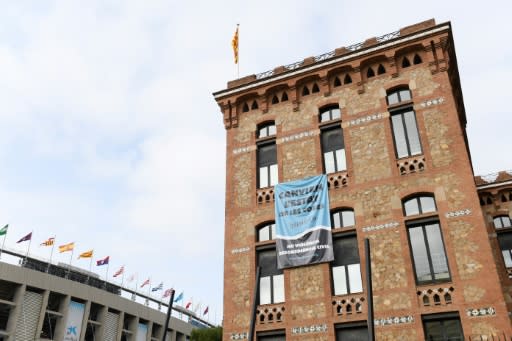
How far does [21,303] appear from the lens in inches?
1909

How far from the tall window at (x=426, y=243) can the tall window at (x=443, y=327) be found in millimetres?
1444

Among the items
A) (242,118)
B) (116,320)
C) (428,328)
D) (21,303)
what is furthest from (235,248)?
(116,320)

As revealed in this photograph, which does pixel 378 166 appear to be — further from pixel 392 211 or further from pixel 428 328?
pixel 428 328

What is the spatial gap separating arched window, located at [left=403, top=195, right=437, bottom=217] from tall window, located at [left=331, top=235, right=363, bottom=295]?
2.64 metres

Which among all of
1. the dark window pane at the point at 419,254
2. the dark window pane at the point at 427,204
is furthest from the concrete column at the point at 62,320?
the dark window pane at the point at 427,204

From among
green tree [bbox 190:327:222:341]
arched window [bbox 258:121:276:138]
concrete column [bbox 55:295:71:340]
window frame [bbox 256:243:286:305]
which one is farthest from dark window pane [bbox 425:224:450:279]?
concrete column [bbox 55:295:71:340]

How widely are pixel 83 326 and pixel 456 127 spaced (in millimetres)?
48430

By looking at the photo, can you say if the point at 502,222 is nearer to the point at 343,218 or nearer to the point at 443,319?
the point at 343,218

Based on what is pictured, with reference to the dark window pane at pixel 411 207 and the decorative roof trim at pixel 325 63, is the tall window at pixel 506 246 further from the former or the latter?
the decorative roof trim at pixel 325 63

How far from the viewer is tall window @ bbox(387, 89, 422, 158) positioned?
2172 centimetres

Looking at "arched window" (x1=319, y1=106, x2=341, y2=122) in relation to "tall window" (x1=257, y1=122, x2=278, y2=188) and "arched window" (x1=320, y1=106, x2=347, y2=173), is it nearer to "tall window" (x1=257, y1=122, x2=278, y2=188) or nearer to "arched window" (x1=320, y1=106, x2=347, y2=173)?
"arched window" (x1=320, y1=106, x2=347, y2=173)

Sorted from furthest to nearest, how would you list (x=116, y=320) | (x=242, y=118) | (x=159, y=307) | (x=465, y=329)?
(x=159, y=307) → (x=116, y=320) → (x=242, y=118) → (x=465, y=329)

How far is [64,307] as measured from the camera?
53.1 m

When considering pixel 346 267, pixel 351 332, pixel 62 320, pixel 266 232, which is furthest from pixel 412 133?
pixel 62 320
